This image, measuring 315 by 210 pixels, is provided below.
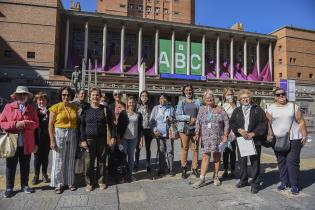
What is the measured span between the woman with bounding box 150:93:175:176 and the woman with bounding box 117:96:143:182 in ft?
1.51

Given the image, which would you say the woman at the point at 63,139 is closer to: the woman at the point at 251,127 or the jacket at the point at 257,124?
the woman at the point at 251,127

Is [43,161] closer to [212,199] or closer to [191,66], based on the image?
[212,199]

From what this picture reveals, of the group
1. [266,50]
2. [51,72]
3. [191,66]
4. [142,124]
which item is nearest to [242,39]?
[266,50]

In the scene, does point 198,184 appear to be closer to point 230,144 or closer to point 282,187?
point 230,144

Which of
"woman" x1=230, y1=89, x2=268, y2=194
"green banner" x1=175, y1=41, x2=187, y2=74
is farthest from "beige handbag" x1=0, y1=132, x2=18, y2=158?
"green banner" x1=175, y1=41, x2=187, y2=74

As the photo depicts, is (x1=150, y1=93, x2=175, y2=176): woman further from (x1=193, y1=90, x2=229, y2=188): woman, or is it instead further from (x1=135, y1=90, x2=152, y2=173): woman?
(x1=193, y1=90, x2=229, y2=188): woman

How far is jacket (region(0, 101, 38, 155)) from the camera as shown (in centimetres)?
505

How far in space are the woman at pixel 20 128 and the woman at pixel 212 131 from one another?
322 cm

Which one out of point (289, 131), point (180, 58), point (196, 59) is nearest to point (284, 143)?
point (289, 131)

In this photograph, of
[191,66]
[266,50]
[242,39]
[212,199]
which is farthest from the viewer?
[266,50]

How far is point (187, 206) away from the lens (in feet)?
14.5

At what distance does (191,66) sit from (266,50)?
16858 millimetres

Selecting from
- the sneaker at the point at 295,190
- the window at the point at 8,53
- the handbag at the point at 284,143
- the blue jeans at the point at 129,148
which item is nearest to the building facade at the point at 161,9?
the window at the point at 8,53

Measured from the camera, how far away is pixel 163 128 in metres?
6.38
